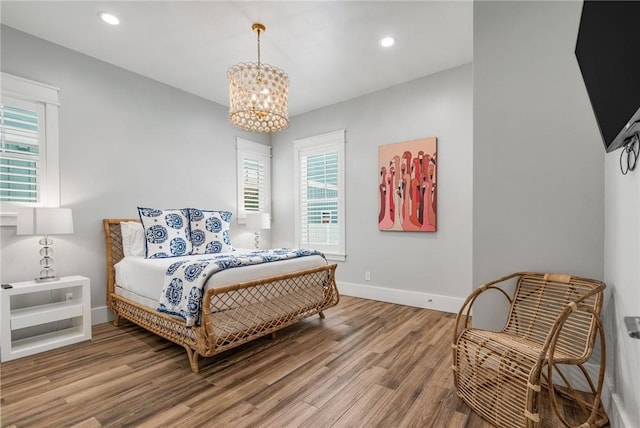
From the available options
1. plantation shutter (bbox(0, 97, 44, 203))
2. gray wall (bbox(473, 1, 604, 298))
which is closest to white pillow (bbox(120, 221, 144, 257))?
plantation shutter (bbox(0, 97, 44, 203))

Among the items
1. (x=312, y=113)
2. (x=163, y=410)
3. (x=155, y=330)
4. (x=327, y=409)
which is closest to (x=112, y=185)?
(x=155, y=330)

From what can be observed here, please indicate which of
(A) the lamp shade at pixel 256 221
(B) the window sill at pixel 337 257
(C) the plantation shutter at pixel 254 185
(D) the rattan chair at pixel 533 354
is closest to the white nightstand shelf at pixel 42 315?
(A) the lamp shade at pixel 256 221

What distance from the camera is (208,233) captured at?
357 centimetres

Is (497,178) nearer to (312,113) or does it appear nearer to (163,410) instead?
(163,410)

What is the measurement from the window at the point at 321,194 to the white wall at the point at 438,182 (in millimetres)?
131

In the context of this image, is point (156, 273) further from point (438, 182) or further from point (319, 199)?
point (438, 182)

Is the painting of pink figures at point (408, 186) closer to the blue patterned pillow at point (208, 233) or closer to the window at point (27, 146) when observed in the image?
the blue patterned pillow at point (208, 233)

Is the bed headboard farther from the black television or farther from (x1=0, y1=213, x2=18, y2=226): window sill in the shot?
the black television

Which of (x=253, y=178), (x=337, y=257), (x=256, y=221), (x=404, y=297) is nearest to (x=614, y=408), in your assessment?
(x=404, y=297)

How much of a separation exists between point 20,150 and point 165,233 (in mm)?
1430

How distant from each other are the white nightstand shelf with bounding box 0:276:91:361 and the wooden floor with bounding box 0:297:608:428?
0.12 m

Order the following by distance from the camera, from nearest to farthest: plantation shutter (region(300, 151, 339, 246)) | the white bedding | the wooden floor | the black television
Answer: the black television
the wooden floor
the white bedding
plantation shutter (region(300, 151, 339, 246))

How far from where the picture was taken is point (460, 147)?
3363 mm

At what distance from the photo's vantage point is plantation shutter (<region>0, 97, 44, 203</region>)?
2625 mm
